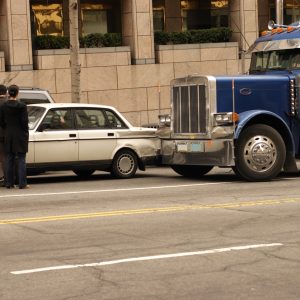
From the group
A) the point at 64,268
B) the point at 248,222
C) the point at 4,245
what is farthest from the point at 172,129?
the point at 64,268

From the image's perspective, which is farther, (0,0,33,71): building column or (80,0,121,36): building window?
(80,0,121,36): building window

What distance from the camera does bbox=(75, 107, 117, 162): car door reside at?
1798cm

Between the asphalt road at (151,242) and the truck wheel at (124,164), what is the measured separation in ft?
6.38

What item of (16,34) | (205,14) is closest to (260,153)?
(16,34)

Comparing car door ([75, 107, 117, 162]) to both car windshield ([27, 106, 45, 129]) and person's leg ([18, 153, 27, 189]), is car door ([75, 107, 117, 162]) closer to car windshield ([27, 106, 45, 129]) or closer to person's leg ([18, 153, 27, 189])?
car windshield ([27, 106, 45, 129])

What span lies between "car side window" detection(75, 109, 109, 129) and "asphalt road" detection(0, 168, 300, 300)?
2.05 metres

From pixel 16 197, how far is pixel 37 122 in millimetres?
2756

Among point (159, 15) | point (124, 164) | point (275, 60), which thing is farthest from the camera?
point (159, 15)

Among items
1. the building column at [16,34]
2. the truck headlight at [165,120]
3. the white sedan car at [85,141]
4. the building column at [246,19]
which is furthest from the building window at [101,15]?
the truck headlight at [165,120]

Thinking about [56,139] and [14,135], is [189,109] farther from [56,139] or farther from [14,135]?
[14,135]

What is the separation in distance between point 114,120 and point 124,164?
899mm

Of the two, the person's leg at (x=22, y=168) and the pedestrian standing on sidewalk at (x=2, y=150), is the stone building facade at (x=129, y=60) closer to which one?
the pedestrian standing on sidewalk at (x=2, y=150)

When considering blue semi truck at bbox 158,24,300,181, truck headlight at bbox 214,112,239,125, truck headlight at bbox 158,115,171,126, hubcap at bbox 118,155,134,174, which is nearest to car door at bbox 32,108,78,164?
hubcap at bbox 118,155,134,174

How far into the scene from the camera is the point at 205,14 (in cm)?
3975
